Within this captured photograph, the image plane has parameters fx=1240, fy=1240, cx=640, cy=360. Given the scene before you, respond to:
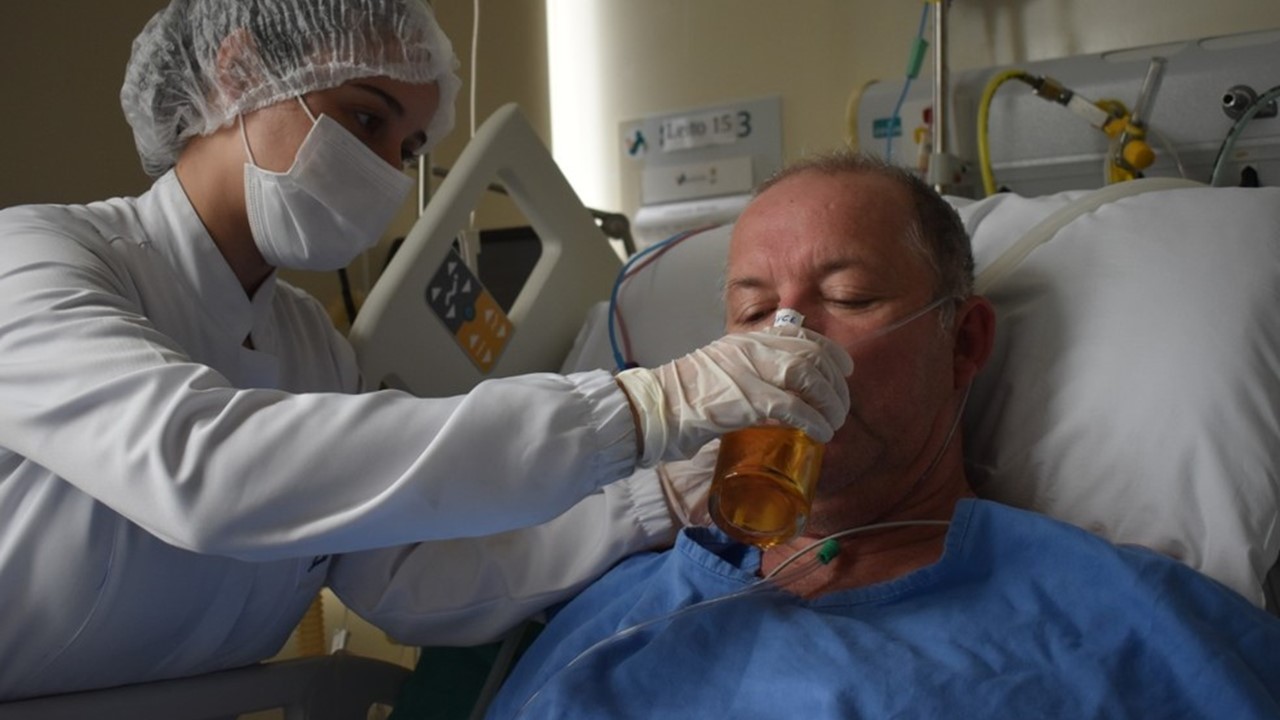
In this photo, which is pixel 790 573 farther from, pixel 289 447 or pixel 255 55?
pixel 255 55

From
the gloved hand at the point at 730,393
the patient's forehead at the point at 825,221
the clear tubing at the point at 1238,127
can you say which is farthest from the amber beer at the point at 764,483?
the clear tubing at the point at 1238,127

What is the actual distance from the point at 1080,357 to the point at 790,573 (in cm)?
46

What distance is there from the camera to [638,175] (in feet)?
10.7

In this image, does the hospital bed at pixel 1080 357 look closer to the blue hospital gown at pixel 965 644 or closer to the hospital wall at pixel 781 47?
the blue hospital gown at pixel 965 644

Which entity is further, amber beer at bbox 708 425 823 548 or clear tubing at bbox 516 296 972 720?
clear tubing at bbox 516 296 972 720

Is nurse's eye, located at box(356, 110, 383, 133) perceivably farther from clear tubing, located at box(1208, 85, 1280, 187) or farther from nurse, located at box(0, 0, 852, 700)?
clear tubing, located at box(1208, 85, 1280, 187)

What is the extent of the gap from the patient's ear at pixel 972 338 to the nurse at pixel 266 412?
0.36 metres

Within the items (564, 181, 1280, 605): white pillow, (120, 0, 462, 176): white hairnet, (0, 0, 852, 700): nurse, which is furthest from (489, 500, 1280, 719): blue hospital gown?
(120, 0, 462, 176): white hairnet

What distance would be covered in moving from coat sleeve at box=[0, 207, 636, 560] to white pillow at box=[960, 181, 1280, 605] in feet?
2.07

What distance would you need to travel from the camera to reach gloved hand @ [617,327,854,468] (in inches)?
45.9

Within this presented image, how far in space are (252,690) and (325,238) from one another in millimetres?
573

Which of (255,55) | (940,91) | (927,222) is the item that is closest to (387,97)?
(255,55)

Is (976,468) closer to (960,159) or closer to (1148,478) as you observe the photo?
(1148,478)

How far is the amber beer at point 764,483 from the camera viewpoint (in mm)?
1224
